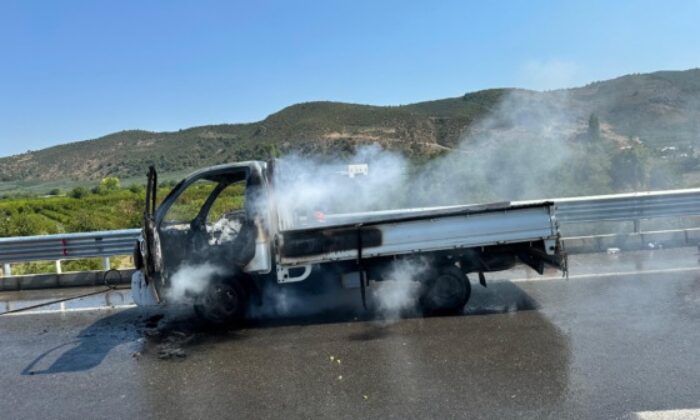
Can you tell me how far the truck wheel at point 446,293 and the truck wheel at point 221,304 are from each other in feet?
7.57

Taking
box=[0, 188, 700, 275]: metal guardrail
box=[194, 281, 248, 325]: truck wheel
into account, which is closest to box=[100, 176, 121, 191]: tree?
box=[0, 188, 700, 275]: metal guardrail

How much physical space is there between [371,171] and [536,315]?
6.17 metres

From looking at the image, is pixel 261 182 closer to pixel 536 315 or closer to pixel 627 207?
pixel 536 315

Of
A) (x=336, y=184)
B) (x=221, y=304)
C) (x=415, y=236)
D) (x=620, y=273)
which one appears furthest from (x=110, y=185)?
(x=620, y=273)

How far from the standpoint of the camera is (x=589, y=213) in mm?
9695

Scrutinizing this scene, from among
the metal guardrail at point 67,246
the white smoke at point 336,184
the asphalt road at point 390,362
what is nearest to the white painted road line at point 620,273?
the asphalt road at point 390,362

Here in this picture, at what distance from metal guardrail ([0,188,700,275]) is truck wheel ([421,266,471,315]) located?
4.27 m

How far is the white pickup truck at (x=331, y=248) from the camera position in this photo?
6.19m

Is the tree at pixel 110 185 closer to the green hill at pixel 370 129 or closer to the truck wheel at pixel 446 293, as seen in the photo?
the green hill at pixel 370 129

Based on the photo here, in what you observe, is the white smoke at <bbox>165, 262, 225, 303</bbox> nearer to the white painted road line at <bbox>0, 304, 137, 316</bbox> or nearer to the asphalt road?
the asphalt road

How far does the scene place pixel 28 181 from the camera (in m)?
72.8

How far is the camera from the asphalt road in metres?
4.05

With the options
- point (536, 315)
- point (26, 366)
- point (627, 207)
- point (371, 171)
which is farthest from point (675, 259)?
point (26, 366)

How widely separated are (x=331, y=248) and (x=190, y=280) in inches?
70.2
